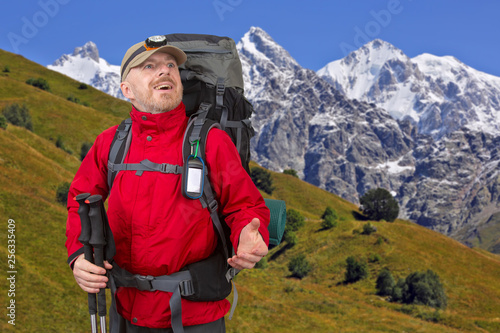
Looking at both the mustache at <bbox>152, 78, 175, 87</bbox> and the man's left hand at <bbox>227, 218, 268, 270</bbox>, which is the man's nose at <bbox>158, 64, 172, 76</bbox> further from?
the man's left hand at <bbox>227, 218, 268, 270</bbox>

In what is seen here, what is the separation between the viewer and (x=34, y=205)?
1235 inches

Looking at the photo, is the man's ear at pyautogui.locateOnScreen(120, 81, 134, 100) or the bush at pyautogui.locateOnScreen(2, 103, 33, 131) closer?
the man's ear at pyautogui.locateOnScreen(120, 81, 134, 100)

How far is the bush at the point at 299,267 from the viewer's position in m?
61.0

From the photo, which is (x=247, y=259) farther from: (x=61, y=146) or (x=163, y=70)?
(x=61, y=146)

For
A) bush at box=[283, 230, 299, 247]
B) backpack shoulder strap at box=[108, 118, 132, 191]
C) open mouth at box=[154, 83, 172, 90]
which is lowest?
bush at box=[283, 230, 299, 247]

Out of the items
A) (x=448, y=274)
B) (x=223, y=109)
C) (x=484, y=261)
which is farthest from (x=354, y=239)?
(x=223, y=109)

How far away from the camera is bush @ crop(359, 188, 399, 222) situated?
10025 cm

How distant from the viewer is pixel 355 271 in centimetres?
5856

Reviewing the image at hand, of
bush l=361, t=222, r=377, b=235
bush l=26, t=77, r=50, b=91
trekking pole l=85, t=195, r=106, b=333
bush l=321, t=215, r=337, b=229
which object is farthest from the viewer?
bush l=26, t=77, r=50, b=91

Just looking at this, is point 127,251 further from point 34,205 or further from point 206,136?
point 34,205

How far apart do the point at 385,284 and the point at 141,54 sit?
55.8 metres

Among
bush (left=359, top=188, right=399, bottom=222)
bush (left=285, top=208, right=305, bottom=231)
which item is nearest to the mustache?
bush (left=285, top=208, right=305, bottom=231)

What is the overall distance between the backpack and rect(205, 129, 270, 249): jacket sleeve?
0.09m

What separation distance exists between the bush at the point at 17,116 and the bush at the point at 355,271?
183 ft
